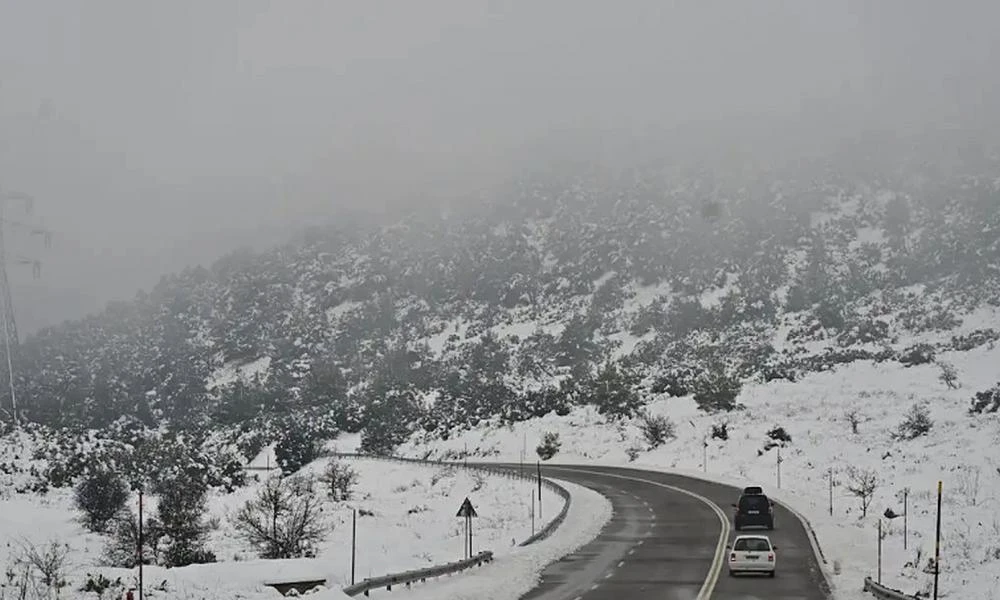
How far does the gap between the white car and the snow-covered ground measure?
175cm

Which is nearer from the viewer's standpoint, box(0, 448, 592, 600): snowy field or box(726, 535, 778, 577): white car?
box(0, 448, 592, 600): snowy field

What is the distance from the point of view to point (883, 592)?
2178 centimetres

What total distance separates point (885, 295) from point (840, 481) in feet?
317

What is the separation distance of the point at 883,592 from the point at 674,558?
1029cm

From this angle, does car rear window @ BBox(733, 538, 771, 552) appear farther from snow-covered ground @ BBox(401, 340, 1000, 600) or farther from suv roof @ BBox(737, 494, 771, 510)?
suv roof @ BBox(737, 494, 771, 510)

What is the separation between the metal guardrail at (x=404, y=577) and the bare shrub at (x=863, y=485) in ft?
67.2

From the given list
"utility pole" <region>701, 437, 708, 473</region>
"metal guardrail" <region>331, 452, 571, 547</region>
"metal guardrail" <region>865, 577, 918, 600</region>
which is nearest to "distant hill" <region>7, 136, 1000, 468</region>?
"utility pole" <region>701, 437, 708, 473</region>

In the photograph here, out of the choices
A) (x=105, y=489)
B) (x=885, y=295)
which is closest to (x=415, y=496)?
(x=105, y=489)

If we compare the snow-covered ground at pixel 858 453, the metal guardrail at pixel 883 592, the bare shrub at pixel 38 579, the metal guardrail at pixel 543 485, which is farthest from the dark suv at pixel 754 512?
the bare shrub at pixel 38 579

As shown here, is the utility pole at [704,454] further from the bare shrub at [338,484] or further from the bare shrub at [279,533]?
the bare shrub at [279,533]

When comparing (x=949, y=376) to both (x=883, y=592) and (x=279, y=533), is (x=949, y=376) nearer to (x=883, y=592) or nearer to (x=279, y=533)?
(x=279, y=533)

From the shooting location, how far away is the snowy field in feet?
73.9

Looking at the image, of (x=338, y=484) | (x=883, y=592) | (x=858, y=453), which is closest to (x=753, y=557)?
(x=883, y=592)

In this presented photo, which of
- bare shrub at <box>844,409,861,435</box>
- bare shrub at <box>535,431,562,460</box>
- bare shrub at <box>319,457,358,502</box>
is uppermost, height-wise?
bare shrub at <box>844,409,861,435</box>
